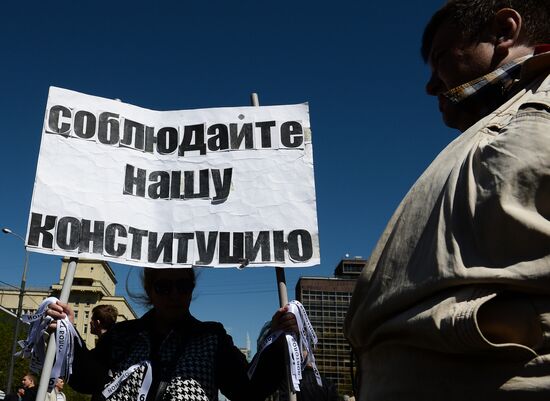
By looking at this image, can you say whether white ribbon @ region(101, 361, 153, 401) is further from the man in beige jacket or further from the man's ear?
the man's ear

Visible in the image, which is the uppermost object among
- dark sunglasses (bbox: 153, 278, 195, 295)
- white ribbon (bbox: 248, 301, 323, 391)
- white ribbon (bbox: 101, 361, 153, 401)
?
dark sunglasses (bbox: 153, 278, 195, 295)

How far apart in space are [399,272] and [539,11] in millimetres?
899

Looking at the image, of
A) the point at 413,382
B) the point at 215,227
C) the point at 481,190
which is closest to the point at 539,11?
the point at 481,190

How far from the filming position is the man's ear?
4.78 feet

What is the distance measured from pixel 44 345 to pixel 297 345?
4.65 feet

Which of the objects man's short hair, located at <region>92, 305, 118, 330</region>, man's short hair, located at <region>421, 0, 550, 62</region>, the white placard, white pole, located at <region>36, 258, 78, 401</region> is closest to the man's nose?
man's short hair, located at <region>421, 0, 550, 62</region>

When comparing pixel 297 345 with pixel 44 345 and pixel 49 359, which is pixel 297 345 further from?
pixel 44 345

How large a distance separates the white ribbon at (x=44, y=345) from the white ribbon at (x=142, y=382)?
269 millimetres

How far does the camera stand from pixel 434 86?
1766 millimetres

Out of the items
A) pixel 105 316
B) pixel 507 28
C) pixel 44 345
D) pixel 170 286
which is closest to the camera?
pixel 507 28

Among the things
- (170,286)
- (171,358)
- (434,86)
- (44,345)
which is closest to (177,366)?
(171,358)

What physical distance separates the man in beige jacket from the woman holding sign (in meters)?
1.53

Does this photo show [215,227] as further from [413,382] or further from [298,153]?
[413,382]

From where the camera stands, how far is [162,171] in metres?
3.34
